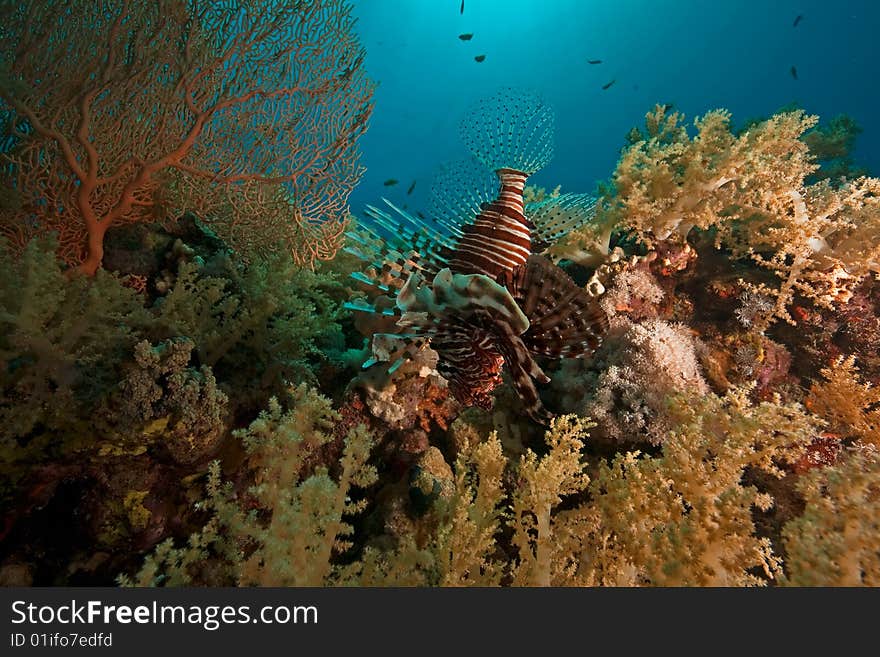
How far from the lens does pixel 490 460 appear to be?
2.57m

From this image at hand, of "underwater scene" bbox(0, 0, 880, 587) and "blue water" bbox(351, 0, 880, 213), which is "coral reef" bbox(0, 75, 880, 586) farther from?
"blue water" bbox(351, 0, 880, 213)

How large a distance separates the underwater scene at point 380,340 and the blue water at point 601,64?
42.2m

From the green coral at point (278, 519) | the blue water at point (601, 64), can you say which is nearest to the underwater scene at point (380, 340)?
the green coral at point (278, 519)

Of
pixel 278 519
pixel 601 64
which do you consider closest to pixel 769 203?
pixel 278 519

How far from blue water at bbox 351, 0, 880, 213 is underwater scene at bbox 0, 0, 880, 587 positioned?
42.2 meters

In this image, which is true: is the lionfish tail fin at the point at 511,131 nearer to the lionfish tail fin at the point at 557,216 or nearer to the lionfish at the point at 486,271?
the lionfish at the point at 486,271

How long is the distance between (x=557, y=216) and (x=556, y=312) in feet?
5.84

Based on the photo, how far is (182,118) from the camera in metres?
3.36

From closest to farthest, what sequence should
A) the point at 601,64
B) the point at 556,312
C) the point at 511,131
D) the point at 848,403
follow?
the point at 556,312
the point at 848,403
the point at 511,131
the point at 601,64

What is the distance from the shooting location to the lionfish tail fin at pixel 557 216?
3.54 m

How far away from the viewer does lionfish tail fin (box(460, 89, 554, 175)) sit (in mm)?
4098

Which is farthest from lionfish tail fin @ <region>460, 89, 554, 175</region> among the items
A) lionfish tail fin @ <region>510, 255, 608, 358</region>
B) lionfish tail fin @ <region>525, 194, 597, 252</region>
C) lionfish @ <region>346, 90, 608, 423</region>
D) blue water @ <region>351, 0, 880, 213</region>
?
blue water @ <region>351, 0, 880, 213</region>

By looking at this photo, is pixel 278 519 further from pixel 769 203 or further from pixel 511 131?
pixel 769 203
